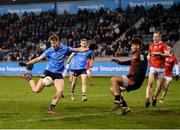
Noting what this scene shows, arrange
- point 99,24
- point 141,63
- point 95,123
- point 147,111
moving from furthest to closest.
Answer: point 99,24 → point 147,111 → point 141,63 → point 95,123

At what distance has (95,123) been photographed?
12992 mm

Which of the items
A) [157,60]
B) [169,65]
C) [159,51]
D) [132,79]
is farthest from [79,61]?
[132,79]

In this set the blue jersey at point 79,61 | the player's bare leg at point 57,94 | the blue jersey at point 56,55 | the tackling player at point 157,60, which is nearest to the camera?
the player's bare leg at point 57,94

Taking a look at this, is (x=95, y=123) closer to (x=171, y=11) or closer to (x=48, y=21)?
(x=171, y=11)

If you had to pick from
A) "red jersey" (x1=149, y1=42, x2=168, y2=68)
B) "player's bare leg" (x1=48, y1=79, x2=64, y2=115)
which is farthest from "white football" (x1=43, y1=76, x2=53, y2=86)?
"red jersey" (x1=149, y1=42, x2=168, y2=68)

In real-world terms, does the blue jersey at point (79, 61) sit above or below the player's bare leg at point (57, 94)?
above

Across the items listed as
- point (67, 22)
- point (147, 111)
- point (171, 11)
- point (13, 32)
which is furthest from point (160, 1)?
point (147, 111)

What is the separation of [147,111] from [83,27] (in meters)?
33.5

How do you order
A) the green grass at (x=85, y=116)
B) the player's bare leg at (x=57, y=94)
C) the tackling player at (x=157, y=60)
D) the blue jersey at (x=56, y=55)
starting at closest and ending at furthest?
1. the green grass at (x=85, y=116)
2. the player's bare leg at (x=57, y=94)
3. the blue jersey at (x=56, y=55)
4. the tackling player at (x=157, y=60)

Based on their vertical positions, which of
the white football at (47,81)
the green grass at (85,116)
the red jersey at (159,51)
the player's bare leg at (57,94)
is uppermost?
the red jersey at (159,51)

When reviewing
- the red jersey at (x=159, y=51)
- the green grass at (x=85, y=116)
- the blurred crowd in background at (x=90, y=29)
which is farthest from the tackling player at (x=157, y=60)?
the blurred crowd in background at (x=90, y=29)

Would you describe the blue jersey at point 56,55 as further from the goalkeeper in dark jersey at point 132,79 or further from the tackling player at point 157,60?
the tackling player at point 157,60

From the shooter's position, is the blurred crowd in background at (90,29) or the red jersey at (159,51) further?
the blurred crowd in background at (90,29)

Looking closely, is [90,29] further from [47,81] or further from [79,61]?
[47,81]
